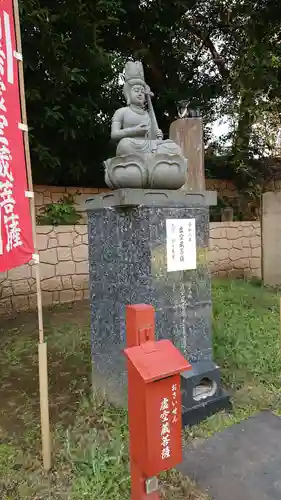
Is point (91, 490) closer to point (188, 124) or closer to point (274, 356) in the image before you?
point (274, 356)

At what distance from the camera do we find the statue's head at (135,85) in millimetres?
2916

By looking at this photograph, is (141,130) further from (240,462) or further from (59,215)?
(59,215)

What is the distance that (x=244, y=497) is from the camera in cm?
192

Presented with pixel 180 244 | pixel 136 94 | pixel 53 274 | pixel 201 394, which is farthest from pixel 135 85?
pixel 53 274

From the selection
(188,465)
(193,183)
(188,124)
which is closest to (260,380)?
(188,465)

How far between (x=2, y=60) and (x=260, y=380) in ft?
10.1

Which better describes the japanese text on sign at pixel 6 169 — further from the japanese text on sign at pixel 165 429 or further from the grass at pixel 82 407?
the grass at pixel 82 407

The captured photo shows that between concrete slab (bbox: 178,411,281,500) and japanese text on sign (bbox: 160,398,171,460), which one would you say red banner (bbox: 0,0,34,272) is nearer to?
japanese text on sign (bbox: 160,398,171,460)

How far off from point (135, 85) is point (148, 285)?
1579mm

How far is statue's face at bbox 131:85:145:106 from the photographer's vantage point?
2.91 meters

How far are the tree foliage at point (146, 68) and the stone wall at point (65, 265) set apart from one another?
1.38m

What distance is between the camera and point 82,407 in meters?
2.80

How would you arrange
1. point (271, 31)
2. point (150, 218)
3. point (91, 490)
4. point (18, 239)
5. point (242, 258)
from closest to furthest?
point (91, 490)
point (18, 239)
point (150, 218)
point (271, 31)
point (242, 258)

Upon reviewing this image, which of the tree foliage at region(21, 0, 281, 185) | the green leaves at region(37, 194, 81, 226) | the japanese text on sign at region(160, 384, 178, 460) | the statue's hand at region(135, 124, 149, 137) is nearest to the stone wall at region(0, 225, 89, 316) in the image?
A: the green leaves at region(37, 194, 81, 226)
